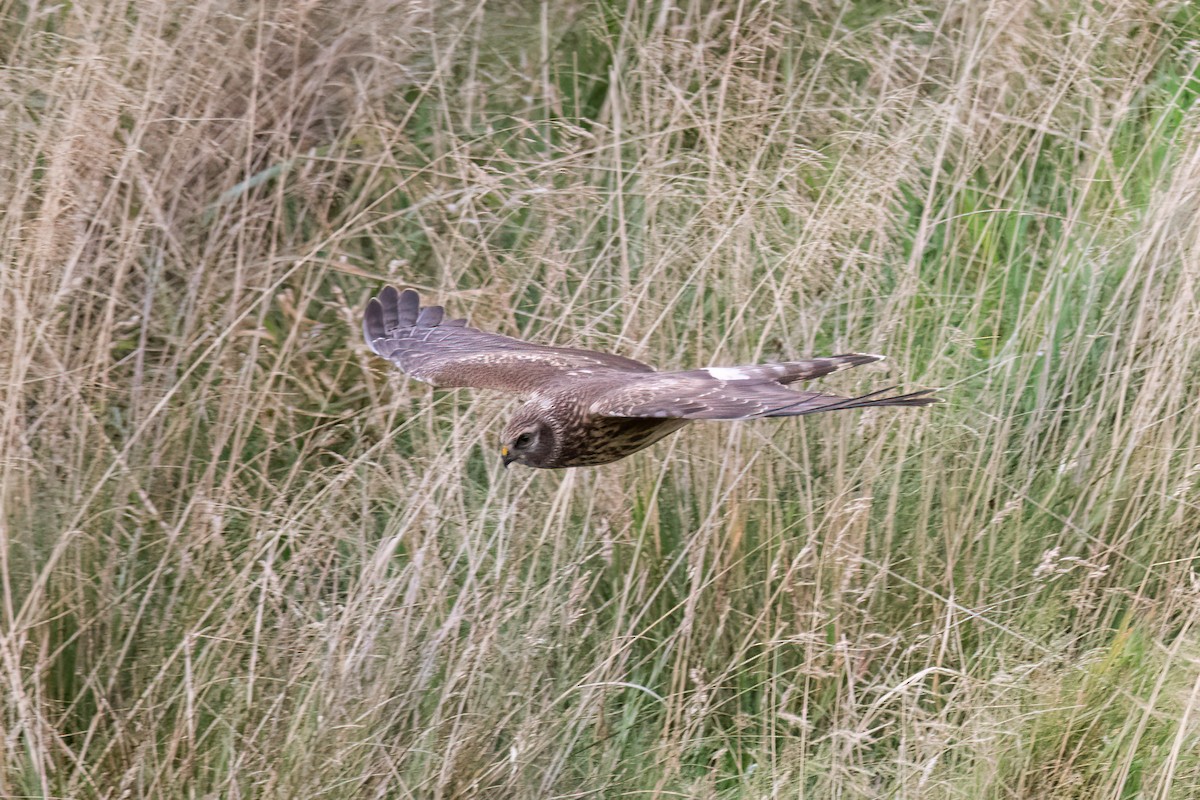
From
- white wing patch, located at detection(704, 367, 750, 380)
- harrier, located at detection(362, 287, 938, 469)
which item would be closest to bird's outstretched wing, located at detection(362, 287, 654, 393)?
harrier, located at detection(362, 287, 938, 469)

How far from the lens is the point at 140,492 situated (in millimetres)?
3443

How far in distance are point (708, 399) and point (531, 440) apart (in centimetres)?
66

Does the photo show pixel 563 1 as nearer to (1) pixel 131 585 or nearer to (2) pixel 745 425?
(2) pixel 745 425

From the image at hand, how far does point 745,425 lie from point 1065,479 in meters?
0.82

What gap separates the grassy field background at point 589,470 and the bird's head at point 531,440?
5.6 inches

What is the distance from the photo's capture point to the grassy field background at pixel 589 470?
3115 mm

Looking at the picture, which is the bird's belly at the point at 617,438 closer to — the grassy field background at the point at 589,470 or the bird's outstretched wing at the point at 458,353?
the grassy field background at the point at 589,470

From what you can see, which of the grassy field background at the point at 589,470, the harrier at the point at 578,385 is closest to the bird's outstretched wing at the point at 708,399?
the harrier at the point at 578,385

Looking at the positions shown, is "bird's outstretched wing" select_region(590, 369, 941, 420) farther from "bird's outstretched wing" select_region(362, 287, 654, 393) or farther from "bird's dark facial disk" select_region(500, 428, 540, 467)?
"bird's outstretched wing" select_region(362, 287, 654, 393)

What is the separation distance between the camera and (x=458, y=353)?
12.8ft

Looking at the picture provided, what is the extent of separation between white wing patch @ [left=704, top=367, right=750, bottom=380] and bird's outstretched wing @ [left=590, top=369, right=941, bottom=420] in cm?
1

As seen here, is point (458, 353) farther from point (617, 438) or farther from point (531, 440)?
point (617, 438)

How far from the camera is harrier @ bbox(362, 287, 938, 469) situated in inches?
112

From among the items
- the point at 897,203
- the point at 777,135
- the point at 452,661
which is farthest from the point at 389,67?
the point at 452,661
